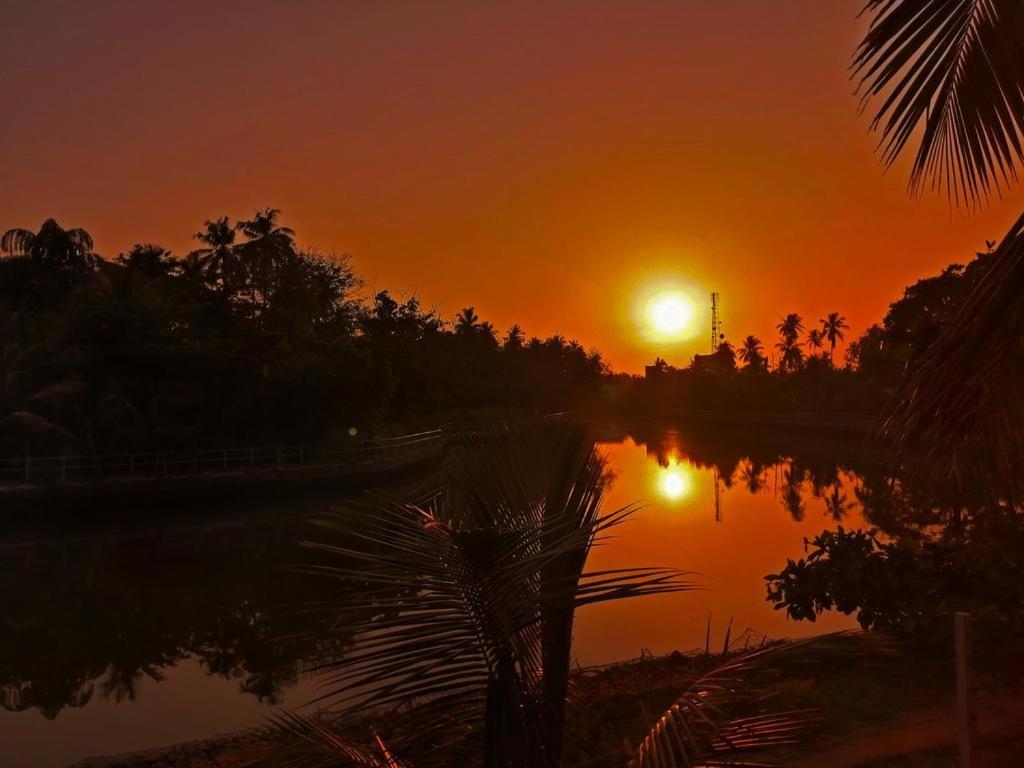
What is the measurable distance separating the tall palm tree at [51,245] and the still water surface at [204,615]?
14290mm

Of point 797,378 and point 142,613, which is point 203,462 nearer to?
point 142,613

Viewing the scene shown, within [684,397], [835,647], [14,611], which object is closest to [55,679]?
[14,611]

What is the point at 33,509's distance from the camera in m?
20.0

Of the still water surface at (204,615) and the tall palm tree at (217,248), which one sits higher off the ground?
the tall palm tree at (217,248)

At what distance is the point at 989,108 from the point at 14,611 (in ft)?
49.2

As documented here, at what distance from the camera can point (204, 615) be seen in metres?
13.4

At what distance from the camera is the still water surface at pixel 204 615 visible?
9.02 metres

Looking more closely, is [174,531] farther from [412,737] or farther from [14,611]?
[412,737]

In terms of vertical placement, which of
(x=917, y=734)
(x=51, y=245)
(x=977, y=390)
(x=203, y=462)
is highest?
(x=51, y=245)

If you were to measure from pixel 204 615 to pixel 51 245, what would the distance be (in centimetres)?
2260

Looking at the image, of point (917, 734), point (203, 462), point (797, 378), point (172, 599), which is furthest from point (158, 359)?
point (797, 378)

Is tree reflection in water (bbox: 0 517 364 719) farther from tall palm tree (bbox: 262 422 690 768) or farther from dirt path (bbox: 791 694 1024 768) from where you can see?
tall palm tree (bbox: 262 422 690 768)

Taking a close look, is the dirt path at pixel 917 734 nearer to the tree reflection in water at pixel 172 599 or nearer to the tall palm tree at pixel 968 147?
the tree reflection in water at pixel 172 599

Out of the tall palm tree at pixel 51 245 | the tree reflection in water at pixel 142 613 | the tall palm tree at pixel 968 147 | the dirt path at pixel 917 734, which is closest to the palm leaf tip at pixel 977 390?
the tall palm tree at pixel 968 147
